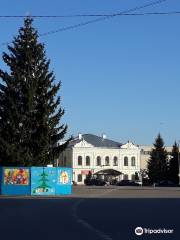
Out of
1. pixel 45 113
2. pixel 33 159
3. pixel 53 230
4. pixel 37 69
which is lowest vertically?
pixel 53 230

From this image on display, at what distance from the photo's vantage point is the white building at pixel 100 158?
136 meters

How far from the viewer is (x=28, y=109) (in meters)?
57.3

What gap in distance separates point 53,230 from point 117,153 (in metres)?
123

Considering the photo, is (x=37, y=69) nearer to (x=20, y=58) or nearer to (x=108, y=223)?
(x=20, y=58)

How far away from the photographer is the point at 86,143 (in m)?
138

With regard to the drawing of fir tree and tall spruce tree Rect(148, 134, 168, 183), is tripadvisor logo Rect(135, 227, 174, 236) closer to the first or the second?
the drawing of fir tree

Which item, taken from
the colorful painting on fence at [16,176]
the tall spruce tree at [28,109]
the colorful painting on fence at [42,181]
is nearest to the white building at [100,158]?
the tall spruce tree at [28,109]

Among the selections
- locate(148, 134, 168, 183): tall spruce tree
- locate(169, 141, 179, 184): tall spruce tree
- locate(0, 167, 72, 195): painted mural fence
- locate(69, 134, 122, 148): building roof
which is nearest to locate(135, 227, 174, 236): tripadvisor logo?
locate(0, 167, 72, 195): painted mural fence

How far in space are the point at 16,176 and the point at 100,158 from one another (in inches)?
3518

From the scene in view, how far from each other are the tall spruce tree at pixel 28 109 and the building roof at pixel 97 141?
79.3 m

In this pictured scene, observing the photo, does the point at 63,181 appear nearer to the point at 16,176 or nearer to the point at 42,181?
the point at 42,181

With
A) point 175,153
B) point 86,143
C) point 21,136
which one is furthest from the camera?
point 86,143

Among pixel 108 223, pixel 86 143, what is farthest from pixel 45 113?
pixel 86 143

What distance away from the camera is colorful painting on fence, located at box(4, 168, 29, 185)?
49.8m
